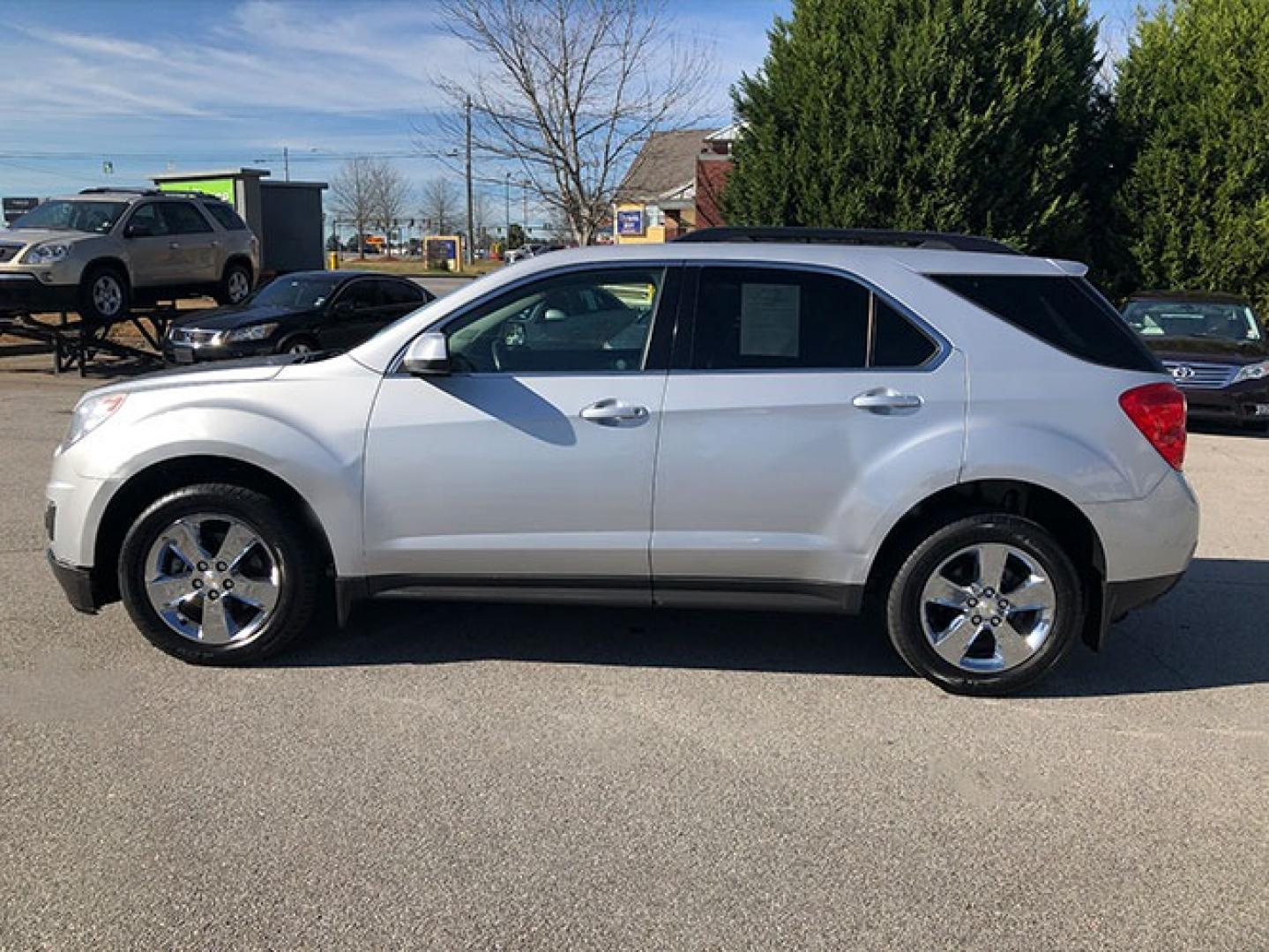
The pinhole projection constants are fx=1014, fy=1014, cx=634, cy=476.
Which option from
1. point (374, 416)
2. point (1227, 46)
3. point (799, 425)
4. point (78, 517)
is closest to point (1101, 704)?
point (799, 425)

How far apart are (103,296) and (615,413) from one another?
12997mm

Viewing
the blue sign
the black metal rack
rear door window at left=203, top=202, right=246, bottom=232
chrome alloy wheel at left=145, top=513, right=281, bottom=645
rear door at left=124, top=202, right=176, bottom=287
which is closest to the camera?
chrome alloy wheel at left=145, top=513, right=281, bottom=645

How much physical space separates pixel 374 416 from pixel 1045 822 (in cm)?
283

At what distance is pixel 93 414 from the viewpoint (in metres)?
4.27

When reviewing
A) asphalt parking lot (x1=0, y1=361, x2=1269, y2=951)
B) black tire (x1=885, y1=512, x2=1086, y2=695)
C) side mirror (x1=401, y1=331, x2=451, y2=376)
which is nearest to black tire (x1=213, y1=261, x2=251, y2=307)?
asphalt parking lot (x1=0, y1=361, x2=1269, y2=951)

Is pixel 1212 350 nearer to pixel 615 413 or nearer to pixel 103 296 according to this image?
pixel 615 413

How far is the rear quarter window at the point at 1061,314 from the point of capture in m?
4.05

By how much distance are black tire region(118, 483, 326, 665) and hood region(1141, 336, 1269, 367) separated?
937 cm

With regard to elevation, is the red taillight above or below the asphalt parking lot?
above

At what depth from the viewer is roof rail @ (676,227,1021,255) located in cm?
446

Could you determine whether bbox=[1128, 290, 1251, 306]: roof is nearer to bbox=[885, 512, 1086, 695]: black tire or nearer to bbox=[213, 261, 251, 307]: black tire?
bbox=[885, 512, 1086, 695]: black tire

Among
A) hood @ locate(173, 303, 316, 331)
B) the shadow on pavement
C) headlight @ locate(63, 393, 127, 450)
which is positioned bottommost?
the shadow on pavement

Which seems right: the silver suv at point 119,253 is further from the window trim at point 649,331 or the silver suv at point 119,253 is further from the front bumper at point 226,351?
the window trim at point 649,331

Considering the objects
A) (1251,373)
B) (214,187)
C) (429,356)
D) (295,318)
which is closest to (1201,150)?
(1251,373)
